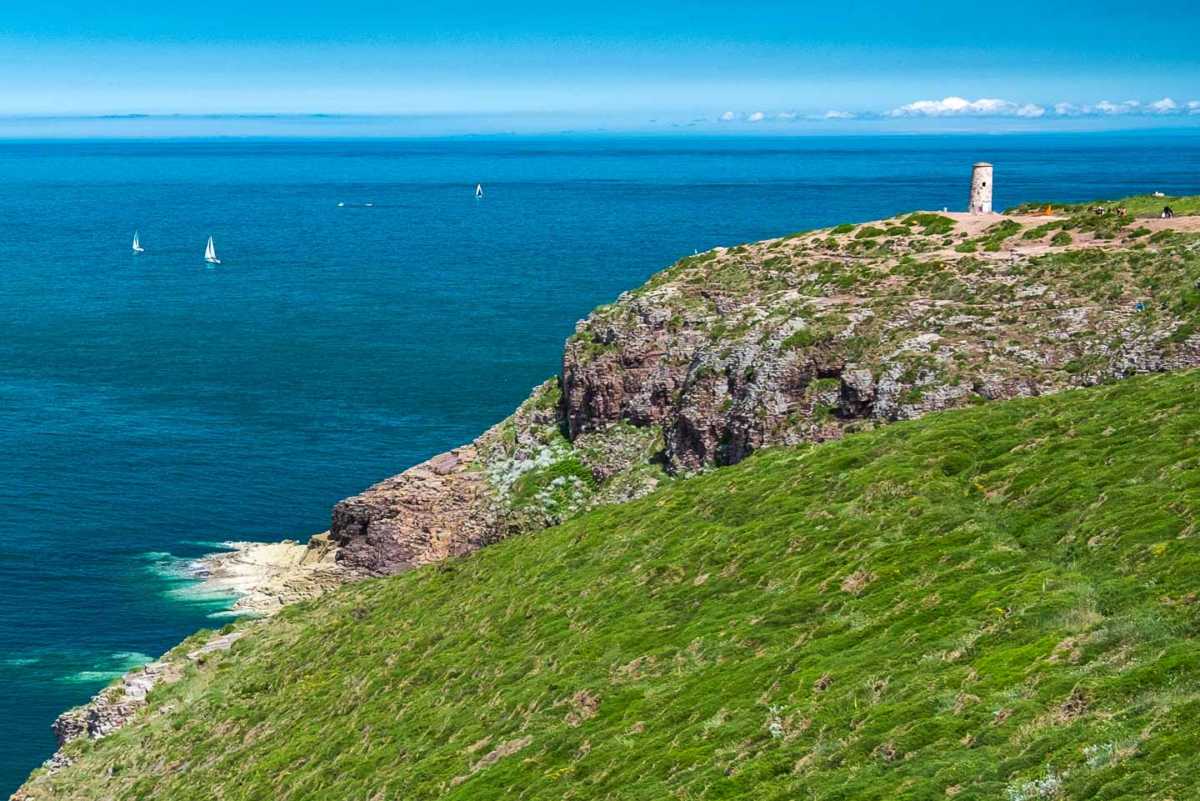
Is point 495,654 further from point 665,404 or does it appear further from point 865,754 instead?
point 665,404

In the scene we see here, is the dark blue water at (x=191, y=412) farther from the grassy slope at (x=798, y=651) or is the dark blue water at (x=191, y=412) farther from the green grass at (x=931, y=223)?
the green grass at (x=931, y=223)

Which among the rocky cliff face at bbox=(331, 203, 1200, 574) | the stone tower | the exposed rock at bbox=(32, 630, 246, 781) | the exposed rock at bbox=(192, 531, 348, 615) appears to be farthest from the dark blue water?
the stone tower

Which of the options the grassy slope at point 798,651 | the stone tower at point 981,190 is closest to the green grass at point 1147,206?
the stone tower at point 981,190

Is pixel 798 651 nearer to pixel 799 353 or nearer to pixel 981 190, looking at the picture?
pixel 799 353

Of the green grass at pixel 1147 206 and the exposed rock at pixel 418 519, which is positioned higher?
the green grass at pixel 1147 206

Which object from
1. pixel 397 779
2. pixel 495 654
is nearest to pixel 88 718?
pixel 495 654

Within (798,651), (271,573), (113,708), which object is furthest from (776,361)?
(271,573)
